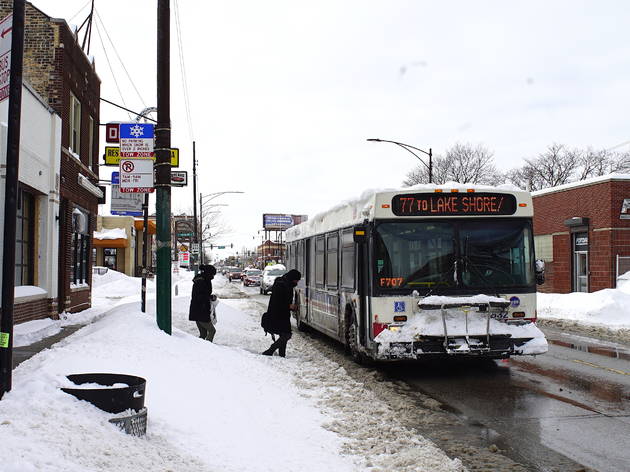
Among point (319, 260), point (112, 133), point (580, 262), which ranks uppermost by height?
point (112, 133)

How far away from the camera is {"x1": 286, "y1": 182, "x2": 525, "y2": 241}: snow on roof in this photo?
33.9ft

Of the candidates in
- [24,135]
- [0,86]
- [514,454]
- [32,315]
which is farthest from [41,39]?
[514,454]

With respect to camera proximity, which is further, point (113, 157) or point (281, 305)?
point (113, 157)

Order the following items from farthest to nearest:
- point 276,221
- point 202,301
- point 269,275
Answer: point 276,221 → point 269,275 → point 202,301

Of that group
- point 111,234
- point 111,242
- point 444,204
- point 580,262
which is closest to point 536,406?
point 444,204

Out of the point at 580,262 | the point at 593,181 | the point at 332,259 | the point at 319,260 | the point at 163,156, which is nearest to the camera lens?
the point at 163,156

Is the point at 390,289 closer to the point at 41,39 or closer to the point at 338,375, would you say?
the point at 338,375

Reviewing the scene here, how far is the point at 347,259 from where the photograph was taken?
38.5 ft

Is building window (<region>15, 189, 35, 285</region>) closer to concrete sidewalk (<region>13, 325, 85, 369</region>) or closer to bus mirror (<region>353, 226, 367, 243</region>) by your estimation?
concrete sidewalk (<region>13, 325, 85, 369</region>)

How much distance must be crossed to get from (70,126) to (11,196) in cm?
1438

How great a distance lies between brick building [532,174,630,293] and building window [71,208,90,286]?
21.0 m

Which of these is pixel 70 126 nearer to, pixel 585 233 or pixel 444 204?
pixel 444 204

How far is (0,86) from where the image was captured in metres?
5.32

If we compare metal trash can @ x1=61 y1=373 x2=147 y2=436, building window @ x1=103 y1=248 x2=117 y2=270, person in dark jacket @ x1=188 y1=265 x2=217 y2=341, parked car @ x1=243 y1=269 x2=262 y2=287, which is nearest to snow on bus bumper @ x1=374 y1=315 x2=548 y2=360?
person in dark jacket @ x1=188 y1=265 x2=217 y2=341
